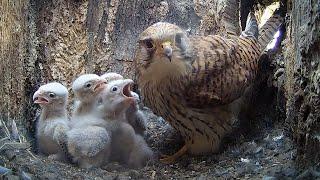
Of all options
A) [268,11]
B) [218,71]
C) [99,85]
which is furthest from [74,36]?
[268,11]

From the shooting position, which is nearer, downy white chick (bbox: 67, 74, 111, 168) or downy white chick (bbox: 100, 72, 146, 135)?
downy white chick (bbox: 67, 74, 111, 168)

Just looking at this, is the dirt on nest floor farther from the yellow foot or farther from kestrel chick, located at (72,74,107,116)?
kestrel chick, located at (72,74,107,116)

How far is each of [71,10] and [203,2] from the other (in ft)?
3.63

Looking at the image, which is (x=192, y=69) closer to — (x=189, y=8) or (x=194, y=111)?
(x=194, y=111)

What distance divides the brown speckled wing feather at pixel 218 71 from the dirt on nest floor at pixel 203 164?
33 centimetres

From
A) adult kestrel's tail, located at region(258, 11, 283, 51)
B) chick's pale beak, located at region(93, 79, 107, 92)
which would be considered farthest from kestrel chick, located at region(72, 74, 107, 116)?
adult kestrel's tail, located at region(258, 11, 283, 51)

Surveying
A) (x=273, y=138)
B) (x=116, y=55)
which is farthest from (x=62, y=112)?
(x=273, y=138)

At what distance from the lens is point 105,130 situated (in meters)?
3.03

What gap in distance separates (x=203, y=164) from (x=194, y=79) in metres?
0.55

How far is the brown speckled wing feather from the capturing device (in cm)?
309

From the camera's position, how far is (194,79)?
3.07 m

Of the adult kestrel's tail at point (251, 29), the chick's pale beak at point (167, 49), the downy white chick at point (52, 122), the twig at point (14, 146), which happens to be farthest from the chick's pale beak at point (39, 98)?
the adult kestrel's tail at point (251, 29)

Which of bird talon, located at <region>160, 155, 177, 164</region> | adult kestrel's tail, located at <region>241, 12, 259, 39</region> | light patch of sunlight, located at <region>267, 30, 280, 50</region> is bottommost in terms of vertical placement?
bird talon, located at <region>160, 155, 177, 164</region>

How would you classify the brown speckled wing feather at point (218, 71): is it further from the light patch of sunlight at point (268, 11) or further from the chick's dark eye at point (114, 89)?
the light patch of sunlight at point (268, 11)
